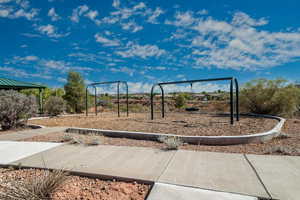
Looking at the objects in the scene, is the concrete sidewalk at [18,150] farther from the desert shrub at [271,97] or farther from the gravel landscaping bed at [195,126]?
the desert shrub at [271,97]

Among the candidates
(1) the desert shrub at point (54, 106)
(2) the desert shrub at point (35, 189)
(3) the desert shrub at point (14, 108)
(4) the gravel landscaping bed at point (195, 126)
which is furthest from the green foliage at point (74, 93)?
(2) the desert shrub at point (35, 189)

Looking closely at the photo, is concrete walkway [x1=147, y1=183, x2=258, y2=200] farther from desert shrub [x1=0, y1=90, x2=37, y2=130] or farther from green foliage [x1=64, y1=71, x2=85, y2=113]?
green foliage [x1=64, y1=71, x2=85, y2=113]

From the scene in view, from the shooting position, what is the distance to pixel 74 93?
49.1ft

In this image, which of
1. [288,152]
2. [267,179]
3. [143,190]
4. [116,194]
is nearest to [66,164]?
[116,194]

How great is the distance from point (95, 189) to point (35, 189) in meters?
0.71

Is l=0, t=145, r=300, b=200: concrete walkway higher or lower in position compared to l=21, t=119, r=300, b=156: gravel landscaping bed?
lower

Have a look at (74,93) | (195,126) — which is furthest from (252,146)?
(74,93)

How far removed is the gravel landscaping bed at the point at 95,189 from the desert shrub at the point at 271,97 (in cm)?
943

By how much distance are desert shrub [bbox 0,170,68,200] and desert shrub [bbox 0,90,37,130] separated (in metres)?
5.91

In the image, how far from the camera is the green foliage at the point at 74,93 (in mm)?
15055

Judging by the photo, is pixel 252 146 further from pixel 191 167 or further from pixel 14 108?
pixel 14 108

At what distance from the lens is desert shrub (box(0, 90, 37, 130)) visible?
21.2 ft

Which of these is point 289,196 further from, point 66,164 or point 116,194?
point 66,164

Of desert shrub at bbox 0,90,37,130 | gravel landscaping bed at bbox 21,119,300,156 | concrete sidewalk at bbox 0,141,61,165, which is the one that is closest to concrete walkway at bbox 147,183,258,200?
gravel landscaping bed at bbox 21,119,300,156
